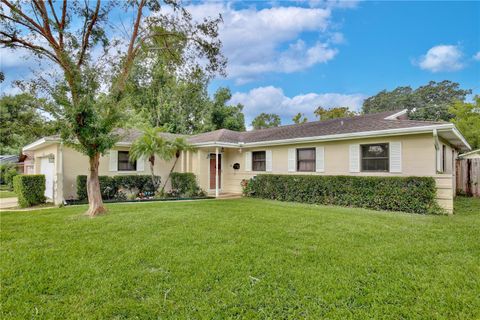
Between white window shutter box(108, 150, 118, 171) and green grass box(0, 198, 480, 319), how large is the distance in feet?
20.7

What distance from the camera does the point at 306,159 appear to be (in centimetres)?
1216

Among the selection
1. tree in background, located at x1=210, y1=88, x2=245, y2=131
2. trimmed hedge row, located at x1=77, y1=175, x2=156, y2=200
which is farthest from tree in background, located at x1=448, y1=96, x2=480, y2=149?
trimmed hedge row, located at x1=77, y1=175, x2=156, y2=200

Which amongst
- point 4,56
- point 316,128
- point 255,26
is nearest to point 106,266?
point 4,56

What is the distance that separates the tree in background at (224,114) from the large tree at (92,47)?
16.8 metres

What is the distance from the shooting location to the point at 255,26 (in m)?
12.6

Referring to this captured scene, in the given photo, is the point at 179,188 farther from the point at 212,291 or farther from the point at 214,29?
the point at 212,291

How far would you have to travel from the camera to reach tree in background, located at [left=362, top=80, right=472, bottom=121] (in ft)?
102

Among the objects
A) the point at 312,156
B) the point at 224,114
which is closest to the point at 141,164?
the point at 312,156

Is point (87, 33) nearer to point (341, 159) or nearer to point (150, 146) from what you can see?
point (150, 146)

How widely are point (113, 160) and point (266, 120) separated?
82.4 ft

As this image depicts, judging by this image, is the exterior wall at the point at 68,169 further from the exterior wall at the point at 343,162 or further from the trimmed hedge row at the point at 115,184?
the exterior wall at the point at 343,162

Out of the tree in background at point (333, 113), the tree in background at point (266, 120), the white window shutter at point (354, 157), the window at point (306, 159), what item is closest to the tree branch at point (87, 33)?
the window at point (306, 159)

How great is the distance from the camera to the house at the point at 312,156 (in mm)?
8953

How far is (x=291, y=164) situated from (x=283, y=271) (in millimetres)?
8927
